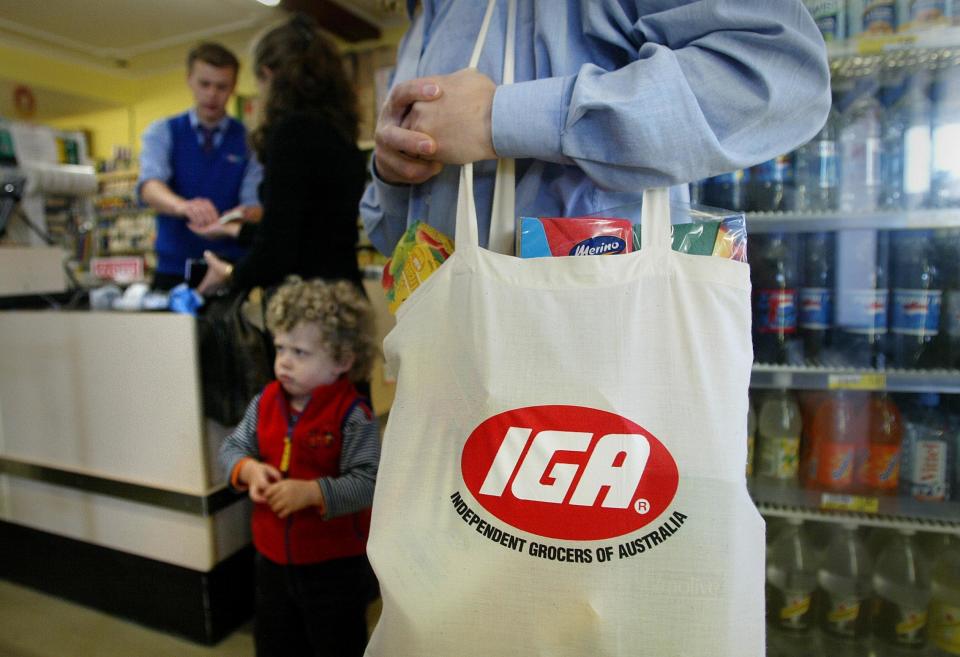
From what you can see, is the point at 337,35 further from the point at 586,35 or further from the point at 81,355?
the point at 586,35

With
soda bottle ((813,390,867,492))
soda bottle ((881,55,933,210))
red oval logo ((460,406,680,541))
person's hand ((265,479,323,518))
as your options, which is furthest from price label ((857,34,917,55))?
person's hand ((265,479,323,518))

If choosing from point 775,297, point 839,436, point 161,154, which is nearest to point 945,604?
point 839,436

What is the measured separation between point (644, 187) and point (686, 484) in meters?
0.30

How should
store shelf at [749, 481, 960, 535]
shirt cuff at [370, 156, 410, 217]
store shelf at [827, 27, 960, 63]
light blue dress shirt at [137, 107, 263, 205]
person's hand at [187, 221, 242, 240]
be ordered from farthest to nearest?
light blue dress shirt at [137, 107, 263, 205] → person's hand at [187, 221, 242, 240] → store shelf at [749, 481, 960, 535] → store shelf at [827, 27, 960, 63] → shirt cuff at [370, 156, 410, 217]

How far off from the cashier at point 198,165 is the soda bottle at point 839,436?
6.36ft

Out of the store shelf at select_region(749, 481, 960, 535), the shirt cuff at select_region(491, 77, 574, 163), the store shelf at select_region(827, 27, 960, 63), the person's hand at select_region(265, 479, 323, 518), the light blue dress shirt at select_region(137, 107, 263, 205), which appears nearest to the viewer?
the shirt cuff at select_region(491, 77, 574, 163)

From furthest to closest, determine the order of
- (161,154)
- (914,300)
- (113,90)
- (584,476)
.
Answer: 1. (113,90)
2. (161,154)
3. (914,300)
4. (584,476)

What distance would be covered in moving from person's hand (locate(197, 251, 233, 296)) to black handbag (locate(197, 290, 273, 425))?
0.12 ft

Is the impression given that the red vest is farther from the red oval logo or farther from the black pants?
the red oval logo

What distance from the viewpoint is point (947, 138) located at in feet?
5.13

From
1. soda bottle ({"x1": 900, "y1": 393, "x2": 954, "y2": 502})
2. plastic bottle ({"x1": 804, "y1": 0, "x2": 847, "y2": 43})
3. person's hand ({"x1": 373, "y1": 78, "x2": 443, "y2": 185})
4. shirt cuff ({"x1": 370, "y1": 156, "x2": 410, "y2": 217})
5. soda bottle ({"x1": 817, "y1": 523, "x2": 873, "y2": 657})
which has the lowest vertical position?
soda bottle ({"x1": 817, "y1": 523, "x2": 873, "y2": 657})

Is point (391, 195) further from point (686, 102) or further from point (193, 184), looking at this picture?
point (193, 184)

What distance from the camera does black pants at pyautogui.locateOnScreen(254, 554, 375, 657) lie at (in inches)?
48.7

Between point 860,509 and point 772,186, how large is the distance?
2.97 ft
